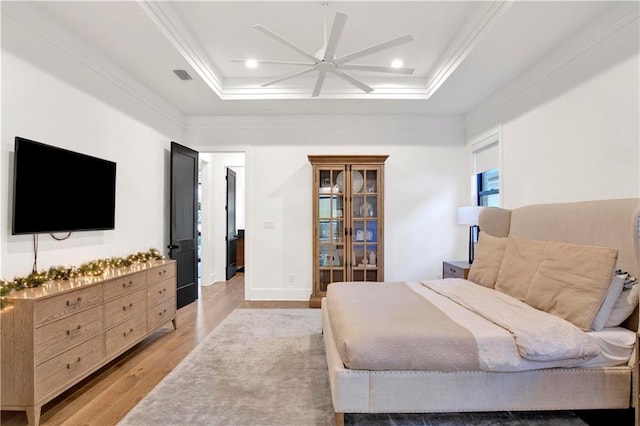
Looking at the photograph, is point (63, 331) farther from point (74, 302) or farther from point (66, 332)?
point (74, 302)

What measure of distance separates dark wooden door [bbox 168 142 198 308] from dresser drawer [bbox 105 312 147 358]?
4.29 ft

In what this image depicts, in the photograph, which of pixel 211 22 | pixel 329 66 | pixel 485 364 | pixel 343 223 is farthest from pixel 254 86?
pixel 485 364

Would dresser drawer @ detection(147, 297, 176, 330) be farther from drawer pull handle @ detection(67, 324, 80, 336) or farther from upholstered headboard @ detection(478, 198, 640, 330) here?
upholstered headboard @ detection(478, 198, 640, 330)

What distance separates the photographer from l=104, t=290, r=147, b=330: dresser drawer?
93.4 inches

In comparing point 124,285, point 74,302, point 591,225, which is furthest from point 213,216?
point 591,225

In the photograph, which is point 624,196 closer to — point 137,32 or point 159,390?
point 159,390

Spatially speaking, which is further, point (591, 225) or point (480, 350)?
point (591, 225)

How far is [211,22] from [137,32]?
0.62 metres

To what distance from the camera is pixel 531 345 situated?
64.4 inches

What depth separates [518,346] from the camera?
165 centimetres

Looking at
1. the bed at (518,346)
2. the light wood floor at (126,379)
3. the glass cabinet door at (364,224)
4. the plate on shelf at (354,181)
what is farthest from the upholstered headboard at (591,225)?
the light wood floor at (126,379)

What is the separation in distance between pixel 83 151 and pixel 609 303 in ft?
13.2

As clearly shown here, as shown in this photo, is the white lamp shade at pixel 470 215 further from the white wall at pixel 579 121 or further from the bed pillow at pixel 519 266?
the bed pillow at pixel 519 266

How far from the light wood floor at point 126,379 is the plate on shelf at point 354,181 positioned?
2268 mm
